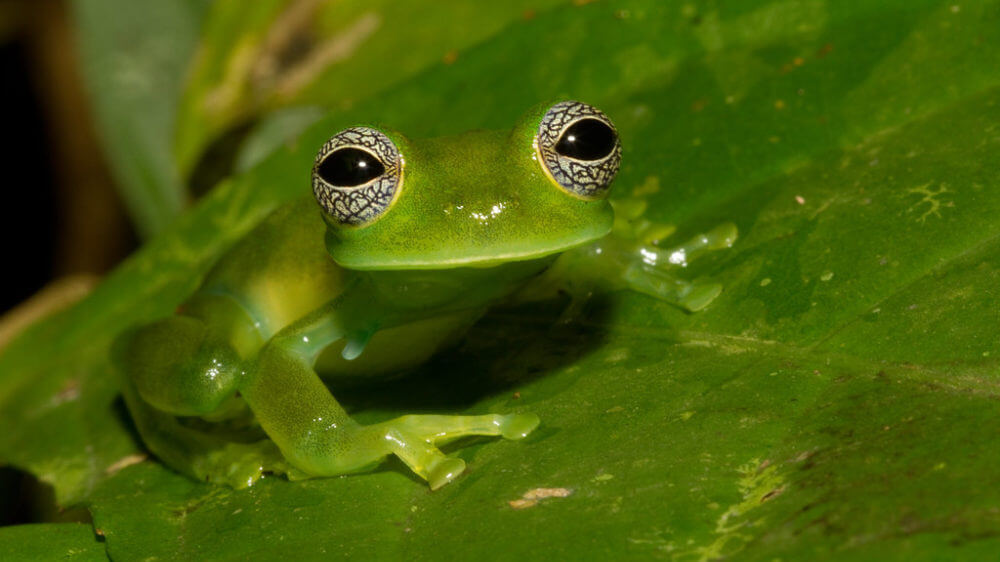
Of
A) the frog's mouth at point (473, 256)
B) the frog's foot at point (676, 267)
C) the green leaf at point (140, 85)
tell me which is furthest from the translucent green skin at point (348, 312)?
the green leaf at point (140, 85)

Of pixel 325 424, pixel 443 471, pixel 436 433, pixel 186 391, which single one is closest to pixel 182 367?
pixel 186 391

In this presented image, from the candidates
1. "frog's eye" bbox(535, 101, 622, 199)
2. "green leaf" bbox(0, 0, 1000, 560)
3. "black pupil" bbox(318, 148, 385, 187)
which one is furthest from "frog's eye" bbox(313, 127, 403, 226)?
"green leaf" bbox(0, 0, 1000, 560)

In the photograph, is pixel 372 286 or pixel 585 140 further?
pixel 372 286

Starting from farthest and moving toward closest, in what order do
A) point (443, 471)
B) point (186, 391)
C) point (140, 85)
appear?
point (140, 85)
point (186, 391)
point (443, 471)

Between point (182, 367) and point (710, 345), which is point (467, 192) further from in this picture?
point (182, 367)

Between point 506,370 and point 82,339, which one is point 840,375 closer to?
point 506,370

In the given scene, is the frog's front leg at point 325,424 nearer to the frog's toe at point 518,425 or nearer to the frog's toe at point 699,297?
the frog's toe at point 518,425
